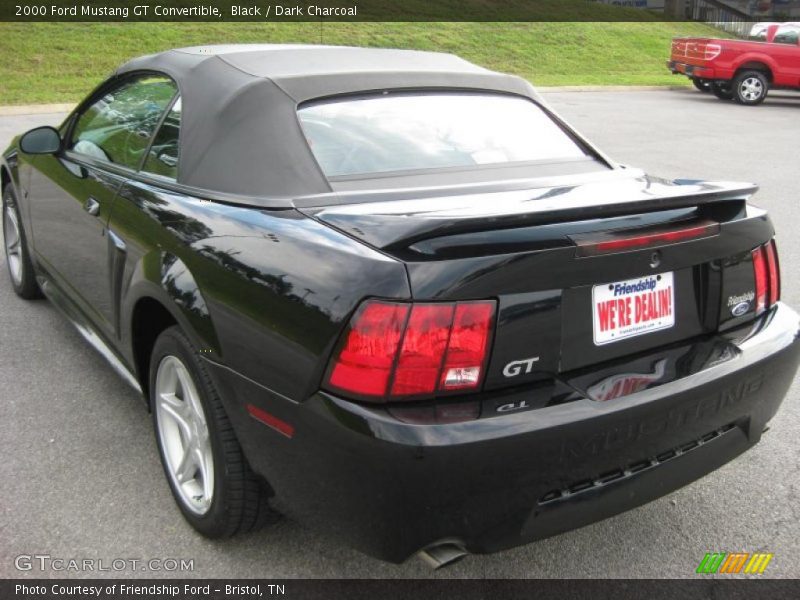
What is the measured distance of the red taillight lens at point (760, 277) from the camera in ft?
9.12

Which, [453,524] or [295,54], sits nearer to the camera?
[453,524]

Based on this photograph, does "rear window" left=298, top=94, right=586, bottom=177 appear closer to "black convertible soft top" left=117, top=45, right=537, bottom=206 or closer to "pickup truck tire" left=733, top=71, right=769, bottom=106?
"black convertible soft top" left=117, top=45, right=537, bottom=206

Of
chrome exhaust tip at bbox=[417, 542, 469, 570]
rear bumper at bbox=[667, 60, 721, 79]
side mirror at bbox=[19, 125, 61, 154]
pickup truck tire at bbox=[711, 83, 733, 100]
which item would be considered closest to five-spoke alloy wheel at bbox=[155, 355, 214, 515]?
chrome exhaust tip at bbox=[417, 542, 469, 570]

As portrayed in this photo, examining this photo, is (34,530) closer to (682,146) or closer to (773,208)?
(773,208)

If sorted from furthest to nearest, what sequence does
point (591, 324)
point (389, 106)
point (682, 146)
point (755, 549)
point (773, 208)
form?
point (682, 146) < point (773, 208) < point (389, 106) < point (755, 549) < point (591, 324)

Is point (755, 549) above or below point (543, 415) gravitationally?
below

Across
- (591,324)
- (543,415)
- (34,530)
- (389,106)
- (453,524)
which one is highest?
(389,106)

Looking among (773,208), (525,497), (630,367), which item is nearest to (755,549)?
(630,367)

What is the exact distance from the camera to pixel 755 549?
2.82m

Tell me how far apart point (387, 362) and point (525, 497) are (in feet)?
1.72

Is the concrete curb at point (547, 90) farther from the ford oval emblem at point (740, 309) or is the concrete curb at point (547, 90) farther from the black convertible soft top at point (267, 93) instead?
the ford oval emblem at point (740, 309)

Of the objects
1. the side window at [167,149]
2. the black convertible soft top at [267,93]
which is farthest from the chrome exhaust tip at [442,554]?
the side window at [167,149]

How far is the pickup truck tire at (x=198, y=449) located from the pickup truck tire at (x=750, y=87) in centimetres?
1840

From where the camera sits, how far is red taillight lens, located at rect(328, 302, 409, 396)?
208cm
